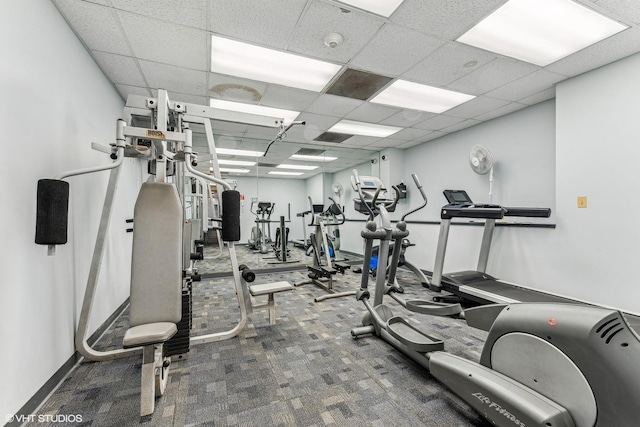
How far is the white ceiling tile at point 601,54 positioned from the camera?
2367 millimetres

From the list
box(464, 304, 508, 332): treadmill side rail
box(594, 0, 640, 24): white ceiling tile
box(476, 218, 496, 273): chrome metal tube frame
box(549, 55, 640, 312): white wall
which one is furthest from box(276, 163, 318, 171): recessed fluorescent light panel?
box(464, 304, 508, 332): treadmill side rail

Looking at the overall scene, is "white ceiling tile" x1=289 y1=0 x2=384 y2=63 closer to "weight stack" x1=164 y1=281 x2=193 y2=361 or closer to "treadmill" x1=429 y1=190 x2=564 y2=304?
"treadmill" x1=429 y1=190 x2=564 y2=304

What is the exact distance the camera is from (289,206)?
6.43 m

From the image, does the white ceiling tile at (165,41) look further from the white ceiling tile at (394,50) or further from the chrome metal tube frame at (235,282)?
the white ceiling tile at (394,50)

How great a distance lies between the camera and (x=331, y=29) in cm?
223

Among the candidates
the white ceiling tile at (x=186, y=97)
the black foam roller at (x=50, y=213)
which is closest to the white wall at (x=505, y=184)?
the white ceiling tile at (x=186, y=97)

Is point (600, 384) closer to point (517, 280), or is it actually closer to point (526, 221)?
point (517, 280)

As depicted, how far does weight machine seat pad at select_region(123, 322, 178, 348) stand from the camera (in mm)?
1474

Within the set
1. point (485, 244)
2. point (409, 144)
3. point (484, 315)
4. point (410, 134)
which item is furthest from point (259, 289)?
point (409, 144)

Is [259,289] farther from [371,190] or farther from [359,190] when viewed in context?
[371,190]

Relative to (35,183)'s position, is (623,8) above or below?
above

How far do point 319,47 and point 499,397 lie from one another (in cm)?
292

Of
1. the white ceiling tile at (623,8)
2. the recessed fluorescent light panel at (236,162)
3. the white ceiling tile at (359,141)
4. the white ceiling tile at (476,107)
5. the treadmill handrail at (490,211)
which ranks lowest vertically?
the treadmill handrail at (490,211)

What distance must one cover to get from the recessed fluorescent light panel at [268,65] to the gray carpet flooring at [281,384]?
112 inches
